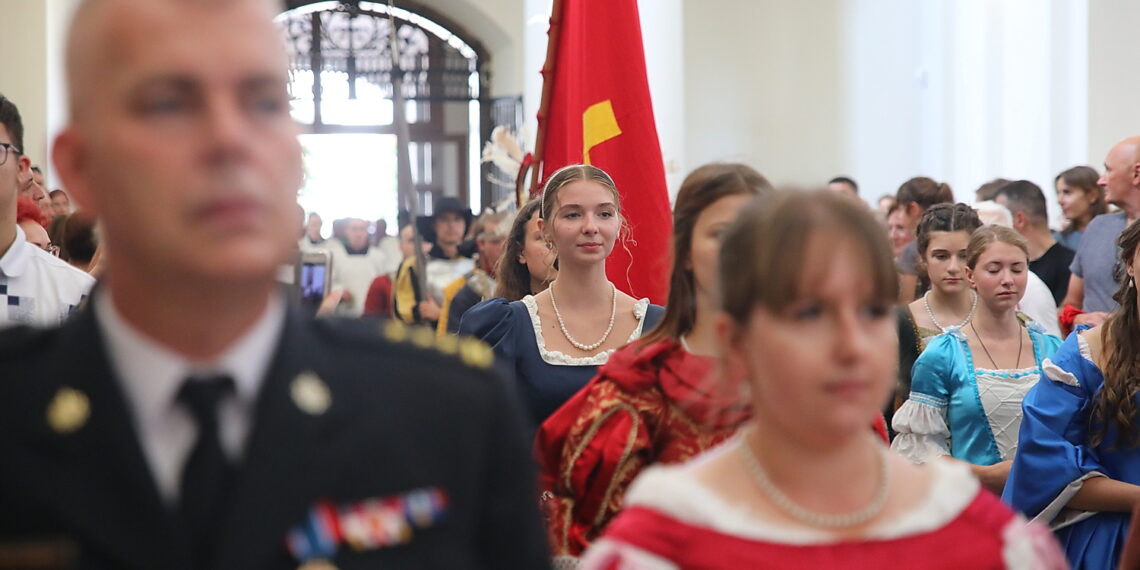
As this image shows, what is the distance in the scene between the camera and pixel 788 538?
5.63 feet

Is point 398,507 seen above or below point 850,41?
below

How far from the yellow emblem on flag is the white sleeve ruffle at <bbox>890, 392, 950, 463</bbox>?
134 centimetres

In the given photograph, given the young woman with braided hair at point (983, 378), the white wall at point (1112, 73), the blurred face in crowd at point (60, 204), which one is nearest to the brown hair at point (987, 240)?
the young woman with braided hair at point (983, 378)

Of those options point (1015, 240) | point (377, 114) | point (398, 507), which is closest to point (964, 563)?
point (398, 507)

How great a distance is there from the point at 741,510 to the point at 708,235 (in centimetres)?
101

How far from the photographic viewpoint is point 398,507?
1358 mm

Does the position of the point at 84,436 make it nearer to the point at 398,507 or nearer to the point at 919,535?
the point at 398,507

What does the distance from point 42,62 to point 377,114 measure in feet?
18.5

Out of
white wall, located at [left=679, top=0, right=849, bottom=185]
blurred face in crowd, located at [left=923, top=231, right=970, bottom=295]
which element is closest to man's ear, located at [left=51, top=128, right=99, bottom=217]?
blurred face in crowd, located at [left=923, top=231, right=970, bottom=295]

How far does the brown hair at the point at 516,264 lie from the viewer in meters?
5.10

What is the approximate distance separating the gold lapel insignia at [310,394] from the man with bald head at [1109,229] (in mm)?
5798

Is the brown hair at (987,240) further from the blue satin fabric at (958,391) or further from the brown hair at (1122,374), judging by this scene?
the brown hair at (1122,374)

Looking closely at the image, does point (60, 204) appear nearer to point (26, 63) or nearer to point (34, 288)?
point (34, 288)

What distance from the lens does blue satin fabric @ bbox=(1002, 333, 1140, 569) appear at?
3.78 meters
